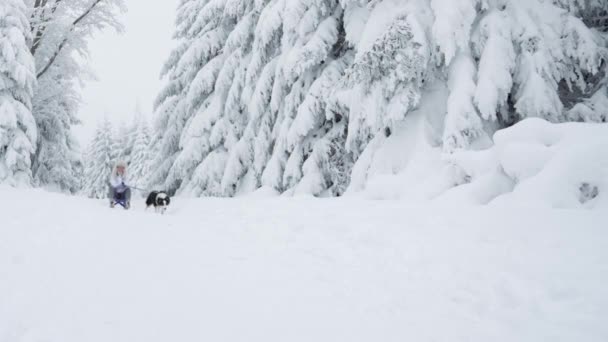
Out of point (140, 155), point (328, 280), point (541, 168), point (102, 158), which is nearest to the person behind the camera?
point (328, 280)

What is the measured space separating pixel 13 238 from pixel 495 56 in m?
7.96

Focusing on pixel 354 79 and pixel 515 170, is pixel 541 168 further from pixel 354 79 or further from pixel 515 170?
pixel 354 79

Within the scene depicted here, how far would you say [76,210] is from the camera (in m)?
7.34

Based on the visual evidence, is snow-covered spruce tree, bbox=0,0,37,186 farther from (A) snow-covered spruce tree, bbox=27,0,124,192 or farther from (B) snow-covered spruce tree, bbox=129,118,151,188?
(B) snow-covered spruce tree, bbox=129,118,151,188

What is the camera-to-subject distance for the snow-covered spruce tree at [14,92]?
13.1 metres

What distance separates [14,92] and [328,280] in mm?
15446

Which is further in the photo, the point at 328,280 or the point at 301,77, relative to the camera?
the point at 301,77

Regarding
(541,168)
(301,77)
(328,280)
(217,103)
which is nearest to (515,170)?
(541,168)

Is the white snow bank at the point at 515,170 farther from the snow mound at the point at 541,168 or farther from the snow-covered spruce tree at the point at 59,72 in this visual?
the snow-covered spruce tree at the point at 59,72

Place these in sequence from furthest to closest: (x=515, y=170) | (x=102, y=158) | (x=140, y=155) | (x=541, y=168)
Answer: (x=102, y=158)
(x=140, y=155)
(x=515, y=170)
(x=541, y=168)

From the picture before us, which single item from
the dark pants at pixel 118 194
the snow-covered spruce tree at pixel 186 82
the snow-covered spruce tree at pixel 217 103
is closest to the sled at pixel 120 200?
the dark pants at pixel 118 194

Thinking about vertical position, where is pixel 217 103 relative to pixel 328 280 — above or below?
above

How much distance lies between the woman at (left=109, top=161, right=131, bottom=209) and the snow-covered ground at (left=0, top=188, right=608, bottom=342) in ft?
18.0

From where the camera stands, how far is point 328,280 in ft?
12.1
